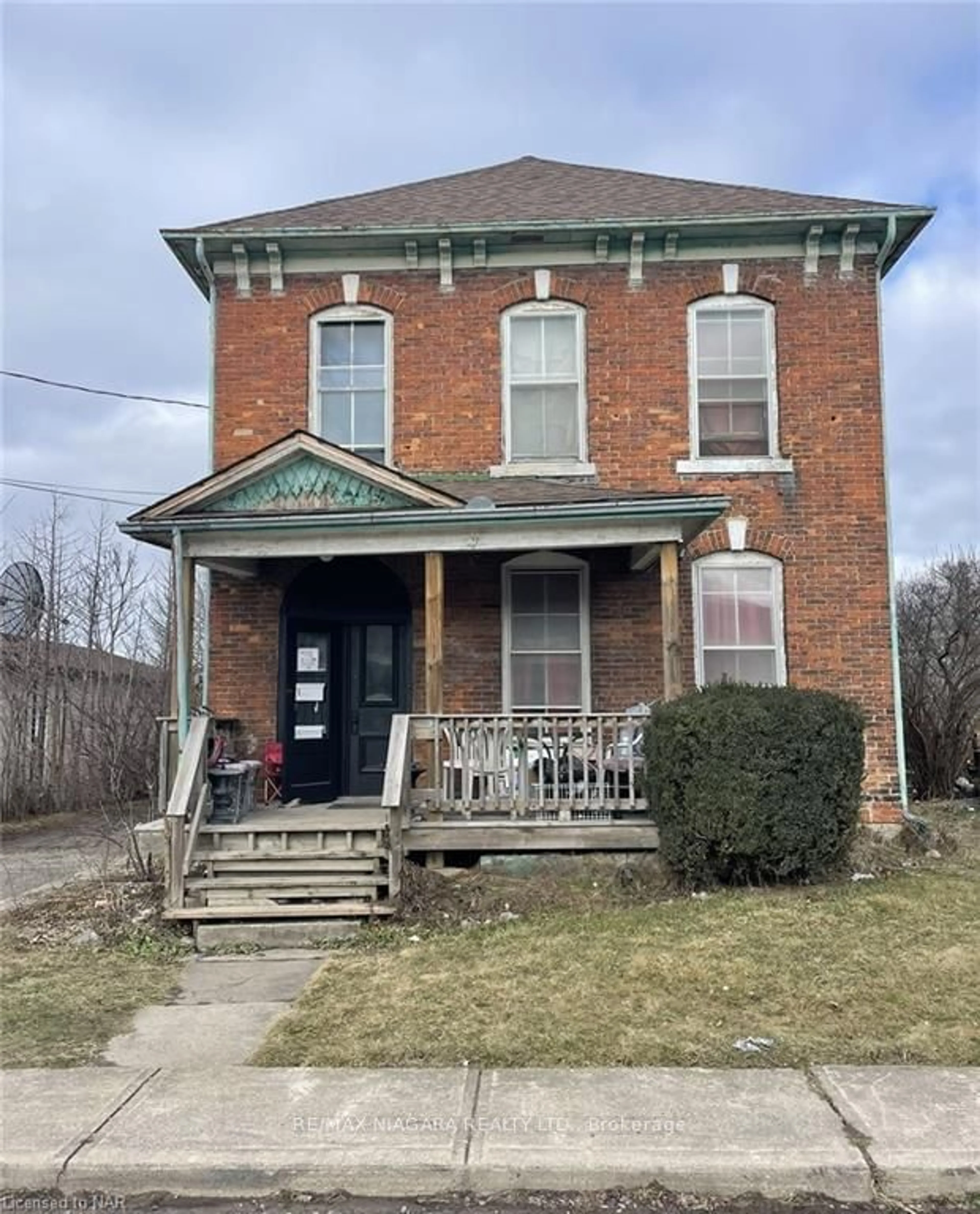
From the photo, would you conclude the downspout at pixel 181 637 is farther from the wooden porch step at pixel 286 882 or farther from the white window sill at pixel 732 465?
the white window sill at pixel 732 465

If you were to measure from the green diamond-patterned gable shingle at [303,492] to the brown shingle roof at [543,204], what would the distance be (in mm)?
3160

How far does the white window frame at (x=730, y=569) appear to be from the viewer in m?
11.3

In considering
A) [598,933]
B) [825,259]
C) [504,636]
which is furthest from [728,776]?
[825,259]

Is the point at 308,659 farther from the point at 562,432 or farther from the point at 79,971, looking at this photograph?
the point at 79,971

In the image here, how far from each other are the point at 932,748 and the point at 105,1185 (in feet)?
50.5

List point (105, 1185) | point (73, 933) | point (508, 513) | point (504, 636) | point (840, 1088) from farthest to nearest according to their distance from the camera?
point (504, 636) → point (508, 513) → point (73, 933) → point (840, 1088) → point (105, 1185)

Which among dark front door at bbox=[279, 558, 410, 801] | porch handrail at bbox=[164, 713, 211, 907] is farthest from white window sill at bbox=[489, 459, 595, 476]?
porch handrail at bbox=[164, 713, 211, 907]

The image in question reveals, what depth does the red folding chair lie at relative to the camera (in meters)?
11.1

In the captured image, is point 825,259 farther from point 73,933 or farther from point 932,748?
point 73,933

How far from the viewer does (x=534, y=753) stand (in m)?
9.70

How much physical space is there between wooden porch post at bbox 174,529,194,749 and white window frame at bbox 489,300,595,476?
3.60 meters

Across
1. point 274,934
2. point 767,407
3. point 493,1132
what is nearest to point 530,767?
point 274,934

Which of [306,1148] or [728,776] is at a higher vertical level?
[728,776]

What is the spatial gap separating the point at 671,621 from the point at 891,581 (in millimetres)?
3352
